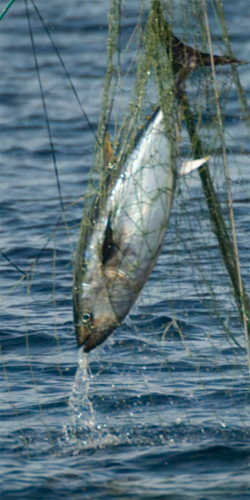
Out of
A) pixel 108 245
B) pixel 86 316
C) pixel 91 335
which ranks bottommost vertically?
pixel 91 335

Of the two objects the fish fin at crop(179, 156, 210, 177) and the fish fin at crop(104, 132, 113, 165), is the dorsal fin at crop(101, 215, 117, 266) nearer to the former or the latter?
the fish fin at crop(104, 132, 113, 165)

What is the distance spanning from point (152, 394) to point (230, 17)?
69.0ft

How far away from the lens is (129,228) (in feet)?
17.3

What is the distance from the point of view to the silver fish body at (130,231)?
5258 mm

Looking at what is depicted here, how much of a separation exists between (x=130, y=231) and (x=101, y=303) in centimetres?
50

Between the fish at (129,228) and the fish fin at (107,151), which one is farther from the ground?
A: the fish fin at (107,151)

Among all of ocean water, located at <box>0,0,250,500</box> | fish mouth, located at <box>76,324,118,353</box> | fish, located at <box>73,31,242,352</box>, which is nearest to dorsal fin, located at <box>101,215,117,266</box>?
fish, located at <box>73,31,242,352</box>

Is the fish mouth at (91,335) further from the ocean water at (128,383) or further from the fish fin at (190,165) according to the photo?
the fish fin at (190,165)

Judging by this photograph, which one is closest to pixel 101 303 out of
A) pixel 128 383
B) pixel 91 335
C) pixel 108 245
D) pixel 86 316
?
pixel 86 316

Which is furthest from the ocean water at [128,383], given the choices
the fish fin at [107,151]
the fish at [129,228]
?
the fish fin at [107,151]

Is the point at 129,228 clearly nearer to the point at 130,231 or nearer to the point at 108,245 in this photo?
the point at 130,231

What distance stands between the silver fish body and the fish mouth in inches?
5.6

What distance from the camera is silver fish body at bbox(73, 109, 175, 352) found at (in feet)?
17.3

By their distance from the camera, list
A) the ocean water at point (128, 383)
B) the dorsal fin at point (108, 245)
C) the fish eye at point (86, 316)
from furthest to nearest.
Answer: the ocean water at point (128, 383) < the fish eye at point (86, 316) < the dorsal fin at point (108, 245)
